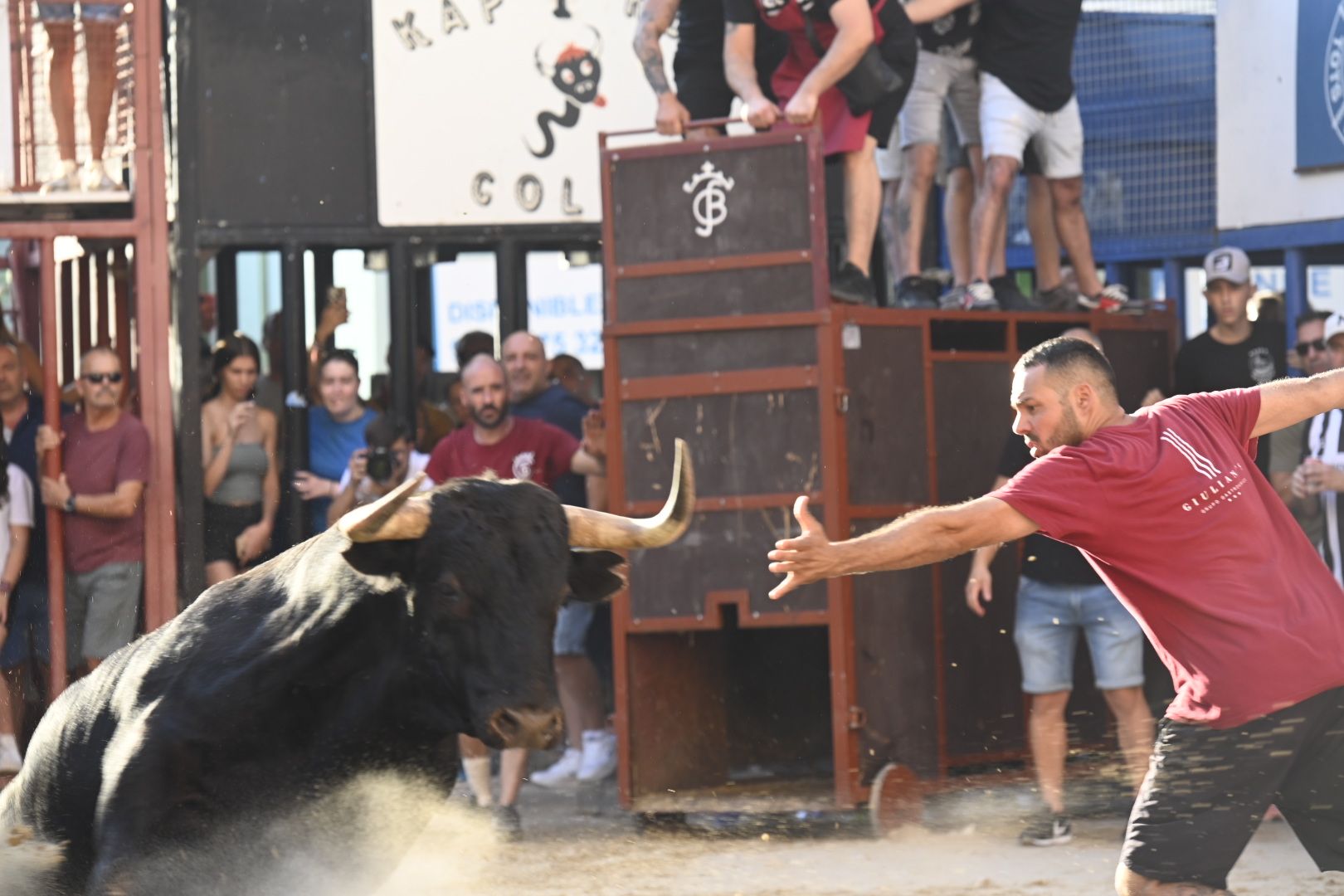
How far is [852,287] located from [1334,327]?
2150 mm

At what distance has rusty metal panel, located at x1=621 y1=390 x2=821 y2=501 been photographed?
884 cm

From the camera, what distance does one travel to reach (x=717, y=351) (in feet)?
29.5

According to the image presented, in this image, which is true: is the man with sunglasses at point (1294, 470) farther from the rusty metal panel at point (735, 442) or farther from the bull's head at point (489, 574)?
the bull's head at point (489, 574)

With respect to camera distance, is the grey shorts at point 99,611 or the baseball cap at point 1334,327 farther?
the grey shorts at point 99,611

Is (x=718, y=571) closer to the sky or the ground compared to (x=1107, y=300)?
closer to the ground

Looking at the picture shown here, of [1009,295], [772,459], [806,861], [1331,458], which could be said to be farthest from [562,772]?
[1331,458]

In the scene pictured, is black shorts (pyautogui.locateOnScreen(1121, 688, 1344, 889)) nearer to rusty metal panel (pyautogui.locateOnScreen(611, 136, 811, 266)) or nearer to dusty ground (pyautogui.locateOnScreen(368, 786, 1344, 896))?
dusty ground (pyautogui.locateOnScreen(368, 786, 1344, 896))

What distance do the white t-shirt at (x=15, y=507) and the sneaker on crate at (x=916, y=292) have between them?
3.99m

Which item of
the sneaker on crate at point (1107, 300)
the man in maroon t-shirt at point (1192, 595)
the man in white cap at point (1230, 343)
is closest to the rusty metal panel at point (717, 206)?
the sneaker on crate at point (1107, 300)

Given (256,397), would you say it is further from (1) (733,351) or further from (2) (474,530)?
(2) (474,530)

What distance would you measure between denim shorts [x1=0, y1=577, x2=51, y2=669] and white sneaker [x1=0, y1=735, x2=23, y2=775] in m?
0.38

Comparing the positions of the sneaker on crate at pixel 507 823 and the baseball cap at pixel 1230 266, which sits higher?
the baseball cap at pixel 1230 266

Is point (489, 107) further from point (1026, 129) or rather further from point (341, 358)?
point (1026, 129)

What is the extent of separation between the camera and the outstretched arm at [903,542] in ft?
16.5
